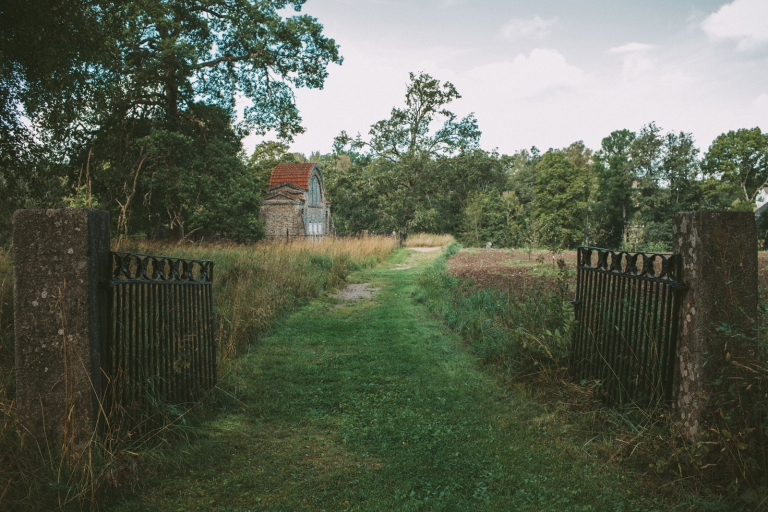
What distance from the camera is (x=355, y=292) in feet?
40.7

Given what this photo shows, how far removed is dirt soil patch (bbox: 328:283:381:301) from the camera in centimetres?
1159

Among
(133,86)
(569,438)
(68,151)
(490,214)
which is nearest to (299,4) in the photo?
(133,86)

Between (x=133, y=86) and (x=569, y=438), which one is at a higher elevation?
(x=133, y=86)

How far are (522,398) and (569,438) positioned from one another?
3.01 feet

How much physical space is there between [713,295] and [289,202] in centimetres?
3136

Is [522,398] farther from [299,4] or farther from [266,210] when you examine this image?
[266,210]

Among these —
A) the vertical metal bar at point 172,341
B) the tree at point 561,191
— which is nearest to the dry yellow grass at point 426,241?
the tree at point 561,191

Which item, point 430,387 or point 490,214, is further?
point 490,214

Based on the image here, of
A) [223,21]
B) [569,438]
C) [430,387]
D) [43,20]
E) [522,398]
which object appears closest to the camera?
[569,438]

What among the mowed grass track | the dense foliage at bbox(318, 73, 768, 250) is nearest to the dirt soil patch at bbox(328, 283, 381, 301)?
the mowed grass track

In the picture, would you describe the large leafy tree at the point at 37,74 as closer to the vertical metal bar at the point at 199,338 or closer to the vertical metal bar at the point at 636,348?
the vertical metal bar at the point at 199,338

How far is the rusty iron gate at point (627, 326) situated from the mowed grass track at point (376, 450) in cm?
73

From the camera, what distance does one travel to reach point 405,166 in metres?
39.8

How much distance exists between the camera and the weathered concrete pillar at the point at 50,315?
2.83 meters
